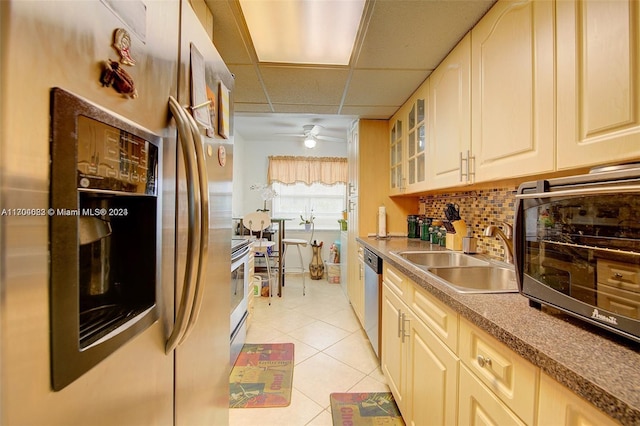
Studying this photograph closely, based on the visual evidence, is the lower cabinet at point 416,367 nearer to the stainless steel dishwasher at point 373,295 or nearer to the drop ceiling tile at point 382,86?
the stainless steel dishwasher at point 373,295

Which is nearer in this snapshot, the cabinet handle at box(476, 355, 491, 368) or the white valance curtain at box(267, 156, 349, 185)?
the cabinet handle at box(476, 355, 491, 368)

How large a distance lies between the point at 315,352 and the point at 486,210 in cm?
170

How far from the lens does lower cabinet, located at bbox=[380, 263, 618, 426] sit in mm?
600

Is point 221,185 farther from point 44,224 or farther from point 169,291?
point 44,224

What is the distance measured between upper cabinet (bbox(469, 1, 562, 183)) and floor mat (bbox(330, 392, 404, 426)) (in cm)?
140

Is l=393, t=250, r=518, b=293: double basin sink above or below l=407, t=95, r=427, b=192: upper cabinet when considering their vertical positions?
below

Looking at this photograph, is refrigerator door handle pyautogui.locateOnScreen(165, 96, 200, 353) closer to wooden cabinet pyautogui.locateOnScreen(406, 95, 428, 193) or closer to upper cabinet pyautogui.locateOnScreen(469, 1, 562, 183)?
upper cabinet pyautogui.locateOnScreen(469, 1, 562, 183)

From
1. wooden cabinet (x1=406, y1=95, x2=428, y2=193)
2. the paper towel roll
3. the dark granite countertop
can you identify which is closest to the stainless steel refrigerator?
the dark granite countertop

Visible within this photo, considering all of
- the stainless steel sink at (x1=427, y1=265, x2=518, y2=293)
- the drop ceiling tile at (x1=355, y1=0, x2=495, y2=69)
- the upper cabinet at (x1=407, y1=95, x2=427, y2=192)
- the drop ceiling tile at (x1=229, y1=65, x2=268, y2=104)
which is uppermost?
the drop ceiling tile at (x1=229, y1=65, x2=268, y2=104)

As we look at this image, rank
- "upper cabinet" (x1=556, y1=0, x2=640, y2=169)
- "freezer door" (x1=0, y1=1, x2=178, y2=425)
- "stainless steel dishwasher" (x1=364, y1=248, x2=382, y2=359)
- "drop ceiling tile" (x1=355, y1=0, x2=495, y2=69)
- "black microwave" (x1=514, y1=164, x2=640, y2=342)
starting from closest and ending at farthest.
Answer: "freezer door" (x1=0, y1=1, x2=178, y2=425)
"black microwave" (x1=514, y1=164, x2=640, y2=342)
"upper cabinet" (x1=556, y1=0, x2=640, y2=169)
"drop ceiling tile" (x1=355, y1=0, x2=495, y2=69)
"stainless steel dishwasher" (x1=364, y1=248, x2=382, y2=359)

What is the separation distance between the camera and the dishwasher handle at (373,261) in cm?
194

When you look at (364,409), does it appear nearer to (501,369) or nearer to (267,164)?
(501,369)

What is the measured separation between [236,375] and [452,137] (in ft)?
6.97

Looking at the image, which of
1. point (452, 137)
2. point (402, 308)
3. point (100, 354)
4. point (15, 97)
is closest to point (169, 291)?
point (100, 354)
